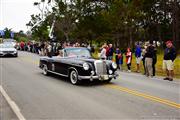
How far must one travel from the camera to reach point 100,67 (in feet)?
39.4

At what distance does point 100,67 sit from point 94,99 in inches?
119

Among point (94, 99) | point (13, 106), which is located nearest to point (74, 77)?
point (94, 99)

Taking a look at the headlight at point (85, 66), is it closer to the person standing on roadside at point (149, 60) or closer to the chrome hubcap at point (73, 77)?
the chrome hubcap at point (73, 77)

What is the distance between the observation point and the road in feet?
24.2

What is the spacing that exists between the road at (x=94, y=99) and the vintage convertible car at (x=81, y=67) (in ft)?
1.20

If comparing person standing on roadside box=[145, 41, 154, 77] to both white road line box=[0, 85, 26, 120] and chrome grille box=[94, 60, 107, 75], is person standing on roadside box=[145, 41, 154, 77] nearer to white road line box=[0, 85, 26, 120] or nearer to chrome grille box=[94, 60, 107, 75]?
chrome grille box=[94, 60, 107, 75]

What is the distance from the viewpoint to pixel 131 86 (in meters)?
11.7

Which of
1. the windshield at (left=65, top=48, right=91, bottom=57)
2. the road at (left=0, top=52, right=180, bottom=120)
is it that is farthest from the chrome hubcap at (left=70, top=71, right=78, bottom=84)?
the windshield at (left=65, top=48, right=91, bottom=57)

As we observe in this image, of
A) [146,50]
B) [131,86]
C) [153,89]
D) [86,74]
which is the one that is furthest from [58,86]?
[146,50]

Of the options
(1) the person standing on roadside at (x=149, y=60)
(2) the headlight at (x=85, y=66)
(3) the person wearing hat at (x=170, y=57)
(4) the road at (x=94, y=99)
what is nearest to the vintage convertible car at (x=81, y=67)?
(2) the headlight at (x=85, y=66)

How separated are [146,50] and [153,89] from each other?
4709 millimetres

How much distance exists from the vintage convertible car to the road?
0.37m

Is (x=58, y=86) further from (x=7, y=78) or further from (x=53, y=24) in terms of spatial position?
(x=53, y=24)

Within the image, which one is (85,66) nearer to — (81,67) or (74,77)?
(81,67)
